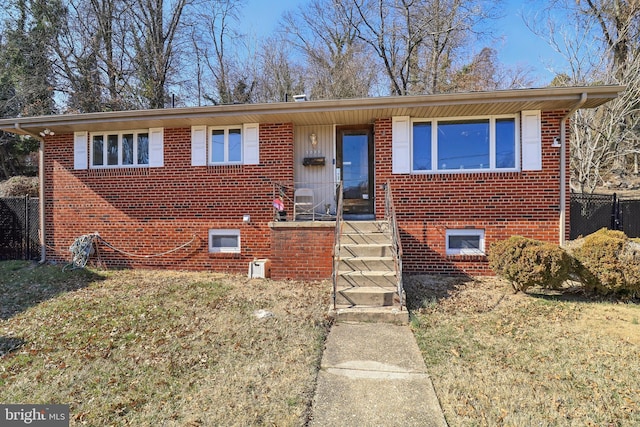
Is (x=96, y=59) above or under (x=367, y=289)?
above

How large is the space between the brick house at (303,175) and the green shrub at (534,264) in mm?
1423

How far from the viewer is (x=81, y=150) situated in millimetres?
8148

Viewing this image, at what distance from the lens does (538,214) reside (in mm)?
6812

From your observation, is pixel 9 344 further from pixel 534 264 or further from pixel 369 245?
pixel 534 264

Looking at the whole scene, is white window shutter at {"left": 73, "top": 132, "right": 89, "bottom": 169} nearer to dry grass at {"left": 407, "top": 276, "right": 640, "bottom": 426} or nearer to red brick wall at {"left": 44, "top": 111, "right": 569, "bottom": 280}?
red brick wall at {"left": 44, "top": 111, "right": 569, "bottom": 280}

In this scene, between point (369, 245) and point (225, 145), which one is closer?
point (369, 245)

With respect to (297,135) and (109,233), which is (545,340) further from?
(109,233)

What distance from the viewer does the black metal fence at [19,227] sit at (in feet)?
29.2

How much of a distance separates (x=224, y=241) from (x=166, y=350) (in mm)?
4074

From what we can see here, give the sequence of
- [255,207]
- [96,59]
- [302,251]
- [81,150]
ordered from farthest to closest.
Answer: [96,59] < [81,150] < [255,207] < [302,251]

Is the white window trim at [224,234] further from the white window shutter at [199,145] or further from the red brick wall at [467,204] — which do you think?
the red brick wall at [467,204]

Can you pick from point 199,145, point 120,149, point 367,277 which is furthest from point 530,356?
point 120,149

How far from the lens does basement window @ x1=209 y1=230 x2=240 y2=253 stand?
7.74m

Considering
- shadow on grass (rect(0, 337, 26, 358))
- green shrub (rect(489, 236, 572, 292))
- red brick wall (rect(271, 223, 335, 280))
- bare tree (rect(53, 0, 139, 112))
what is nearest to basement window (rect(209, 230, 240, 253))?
red brick wall (rect(271, 223, 335, 280))
